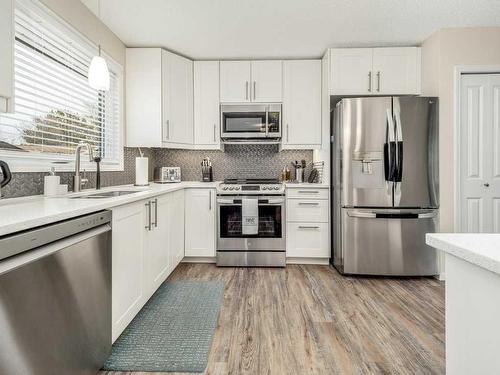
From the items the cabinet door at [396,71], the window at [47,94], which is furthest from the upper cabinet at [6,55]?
the cabinet door at [396,71]

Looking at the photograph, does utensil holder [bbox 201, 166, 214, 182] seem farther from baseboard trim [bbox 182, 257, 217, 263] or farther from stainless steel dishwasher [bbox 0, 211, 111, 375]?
stainless steel dishwasher [bbox 0, 211, 111, 375]

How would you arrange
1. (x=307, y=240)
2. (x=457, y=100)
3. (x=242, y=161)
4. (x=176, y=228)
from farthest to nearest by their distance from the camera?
(x=242, y=161)
(x=307, y=240)
(x=176, y=228)
(x=457, y=100)

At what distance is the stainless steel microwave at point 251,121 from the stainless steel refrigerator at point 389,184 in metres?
0.85

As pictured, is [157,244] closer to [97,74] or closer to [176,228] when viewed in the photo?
[176,228]

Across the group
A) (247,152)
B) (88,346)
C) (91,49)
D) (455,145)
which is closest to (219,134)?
(247,152)

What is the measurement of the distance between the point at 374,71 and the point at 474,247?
3.19 metres

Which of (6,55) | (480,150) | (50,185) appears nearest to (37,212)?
(6,55)

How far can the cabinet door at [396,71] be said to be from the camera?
138 inches

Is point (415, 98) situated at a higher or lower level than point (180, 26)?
lower

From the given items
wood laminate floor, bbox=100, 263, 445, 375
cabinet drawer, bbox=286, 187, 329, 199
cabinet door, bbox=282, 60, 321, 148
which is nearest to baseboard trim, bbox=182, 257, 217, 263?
wood laminate floor, bbox=100, 263, 445, 375

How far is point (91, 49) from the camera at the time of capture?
9.24 ft

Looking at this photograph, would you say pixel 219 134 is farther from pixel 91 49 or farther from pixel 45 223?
pixel 45 223

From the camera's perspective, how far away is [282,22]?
297 centimetres

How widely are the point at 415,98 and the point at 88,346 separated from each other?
329 cm
